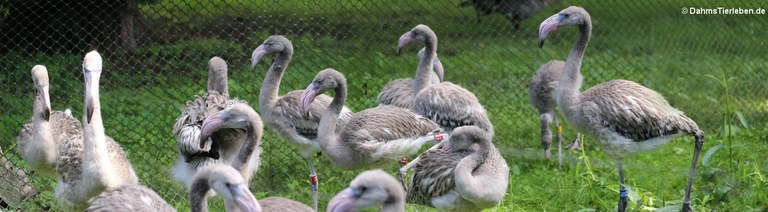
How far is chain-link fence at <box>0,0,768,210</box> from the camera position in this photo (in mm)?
8422

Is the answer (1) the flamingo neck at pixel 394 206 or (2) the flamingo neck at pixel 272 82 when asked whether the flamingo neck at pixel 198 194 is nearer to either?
(1) the flamingo neck at pixel 394 206

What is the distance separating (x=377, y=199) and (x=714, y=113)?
6067 mm

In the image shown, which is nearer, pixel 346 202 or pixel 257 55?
pixel 346 202

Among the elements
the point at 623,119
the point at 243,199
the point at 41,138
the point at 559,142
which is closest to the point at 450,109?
the point at 623,119

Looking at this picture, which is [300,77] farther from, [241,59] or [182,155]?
[182,155]

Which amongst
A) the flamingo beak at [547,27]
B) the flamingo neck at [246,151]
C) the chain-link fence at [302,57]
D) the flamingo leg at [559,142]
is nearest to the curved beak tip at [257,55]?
the chain-link fence at [302,57]

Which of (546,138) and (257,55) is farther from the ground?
(546,138)

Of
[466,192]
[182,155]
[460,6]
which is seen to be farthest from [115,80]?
[466,192]

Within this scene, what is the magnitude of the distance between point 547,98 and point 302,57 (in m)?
2.99

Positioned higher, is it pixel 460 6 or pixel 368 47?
pixel 460 6

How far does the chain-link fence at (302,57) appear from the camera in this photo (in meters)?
8.42

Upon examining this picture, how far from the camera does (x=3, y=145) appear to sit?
24.7 ft

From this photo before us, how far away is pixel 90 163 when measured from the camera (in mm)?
5062

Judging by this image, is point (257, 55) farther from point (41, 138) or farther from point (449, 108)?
point (41, 138)
